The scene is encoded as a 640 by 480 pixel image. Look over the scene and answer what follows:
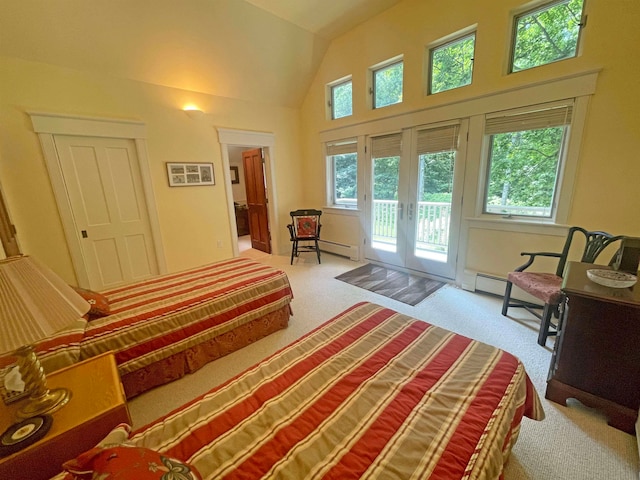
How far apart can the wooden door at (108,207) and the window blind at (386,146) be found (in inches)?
131

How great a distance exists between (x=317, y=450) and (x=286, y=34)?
4.59 metres

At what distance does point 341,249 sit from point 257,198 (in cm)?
199

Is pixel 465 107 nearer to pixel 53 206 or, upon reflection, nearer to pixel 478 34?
pixel 478 34

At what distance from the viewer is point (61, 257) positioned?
117 inches

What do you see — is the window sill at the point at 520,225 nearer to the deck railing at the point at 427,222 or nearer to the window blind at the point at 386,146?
the deck railing at the point at 427,222

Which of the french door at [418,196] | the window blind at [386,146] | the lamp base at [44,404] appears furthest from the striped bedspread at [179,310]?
the window blind at [386,146]

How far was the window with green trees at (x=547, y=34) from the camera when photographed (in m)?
2.27

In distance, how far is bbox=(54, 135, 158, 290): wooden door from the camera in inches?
118

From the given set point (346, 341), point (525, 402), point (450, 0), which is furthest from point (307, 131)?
point (525, 402)

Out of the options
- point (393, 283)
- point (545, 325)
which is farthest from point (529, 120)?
point (393, 283)

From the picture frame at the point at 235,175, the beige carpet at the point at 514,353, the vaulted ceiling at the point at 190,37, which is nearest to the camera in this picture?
the beige carpet at the point at 514,353

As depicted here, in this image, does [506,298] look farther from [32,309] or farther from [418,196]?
[32,309]

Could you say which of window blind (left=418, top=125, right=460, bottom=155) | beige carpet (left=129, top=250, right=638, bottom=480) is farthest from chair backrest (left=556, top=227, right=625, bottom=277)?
window blind (left=418, top=125, right=460, bottom=155)

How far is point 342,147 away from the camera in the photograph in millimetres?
4336
